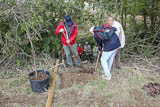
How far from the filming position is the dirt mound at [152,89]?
4.01m

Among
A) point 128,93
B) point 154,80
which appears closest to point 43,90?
point 128,93

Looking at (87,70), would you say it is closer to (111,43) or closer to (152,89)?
(111,43)

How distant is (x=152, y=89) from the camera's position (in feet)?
13.5

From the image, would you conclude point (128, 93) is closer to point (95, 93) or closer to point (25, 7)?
point (95, 93)

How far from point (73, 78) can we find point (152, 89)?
2.17 m

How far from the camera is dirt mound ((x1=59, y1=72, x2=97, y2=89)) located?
4.62m

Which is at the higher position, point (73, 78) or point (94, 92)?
point (73, 78)

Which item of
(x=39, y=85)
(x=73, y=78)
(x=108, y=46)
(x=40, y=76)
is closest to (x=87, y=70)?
(x=73, y=78)

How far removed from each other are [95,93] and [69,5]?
341 cm

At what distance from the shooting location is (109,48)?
429 centimetres

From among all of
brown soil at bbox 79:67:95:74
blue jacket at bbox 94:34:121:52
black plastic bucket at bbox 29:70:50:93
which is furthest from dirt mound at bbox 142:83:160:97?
black plastic bucket at bbox 29:70:50:93

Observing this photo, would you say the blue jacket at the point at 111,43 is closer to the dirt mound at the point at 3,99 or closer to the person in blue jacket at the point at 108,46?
the person in blue jacket at the point at 108,46

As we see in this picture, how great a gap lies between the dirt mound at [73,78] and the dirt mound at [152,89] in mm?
1459

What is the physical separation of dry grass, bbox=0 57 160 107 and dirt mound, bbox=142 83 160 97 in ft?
0.39
